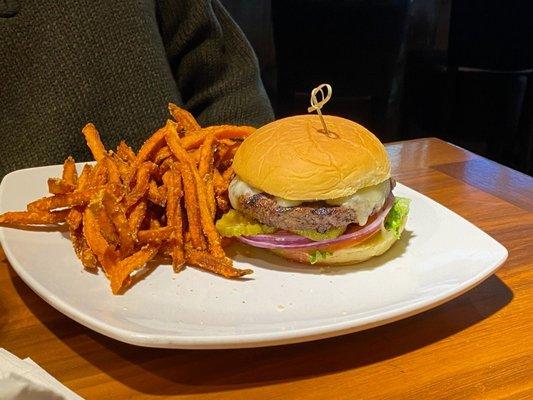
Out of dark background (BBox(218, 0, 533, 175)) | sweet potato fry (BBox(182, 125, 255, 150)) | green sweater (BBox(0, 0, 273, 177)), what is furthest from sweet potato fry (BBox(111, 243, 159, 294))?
dark background (BBox(218, 0, 533, 175))

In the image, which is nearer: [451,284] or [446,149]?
[451,284]

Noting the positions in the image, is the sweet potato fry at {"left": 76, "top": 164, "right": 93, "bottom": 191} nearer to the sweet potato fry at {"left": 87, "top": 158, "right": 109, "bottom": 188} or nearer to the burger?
the sweet potato fry at {"left": 87, "top": 158, "right": 109, "bottom": 188}

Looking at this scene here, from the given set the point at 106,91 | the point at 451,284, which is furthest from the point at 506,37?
the point at 451,284

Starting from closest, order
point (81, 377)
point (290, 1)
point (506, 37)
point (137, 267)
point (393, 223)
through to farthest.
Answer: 1. point (81, 377)
2. point (137, 267)
3. point (393, 223)
4. point (290, 1)
5. point (506, 37)

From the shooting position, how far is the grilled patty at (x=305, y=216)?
3.88 feet

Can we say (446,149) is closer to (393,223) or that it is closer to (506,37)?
(393,223)

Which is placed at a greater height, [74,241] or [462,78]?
[74,241]

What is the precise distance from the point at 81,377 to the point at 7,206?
593 millimetres

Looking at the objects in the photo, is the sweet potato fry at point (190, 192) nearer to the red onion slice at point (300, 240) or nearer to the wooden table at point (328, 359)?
the red onion slice at point (300, 240)

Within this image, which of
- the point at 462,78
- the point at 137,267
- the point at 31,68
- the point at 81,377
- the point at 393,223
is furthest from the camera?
the point at 462,78

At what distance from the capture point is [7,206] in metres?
1.36

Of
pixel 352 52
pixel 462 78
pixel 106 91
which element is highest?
pixel 106 91

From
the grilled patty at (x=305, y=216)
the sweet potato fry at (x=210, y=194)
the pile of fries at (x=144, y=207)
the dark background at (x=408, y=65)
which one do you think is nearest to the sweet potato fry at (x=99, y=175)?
the pile of fries at (x=144, y=207)

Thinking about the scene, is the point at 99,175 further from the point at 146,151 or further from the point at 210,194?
the point at 210,194
